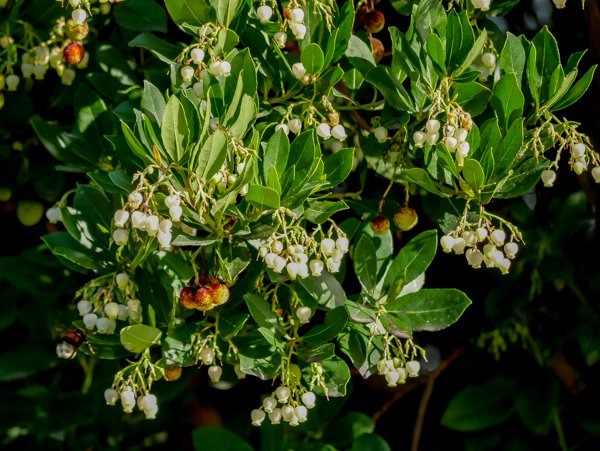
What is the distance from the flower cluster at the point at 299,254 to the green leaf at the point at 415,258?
182 millimetres

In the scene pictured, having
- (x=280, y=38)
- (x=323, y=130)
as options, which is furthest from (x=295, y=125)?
(x=280, y=38)

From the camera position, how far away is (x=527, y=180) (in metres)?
1.70

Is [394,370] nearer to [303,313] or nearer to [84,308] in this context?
[303,313]

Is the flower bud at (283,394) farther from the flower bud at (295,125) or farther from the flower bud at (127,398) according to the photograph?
the flower bud at (295,125)

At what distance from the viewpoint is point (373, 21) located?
1963mm

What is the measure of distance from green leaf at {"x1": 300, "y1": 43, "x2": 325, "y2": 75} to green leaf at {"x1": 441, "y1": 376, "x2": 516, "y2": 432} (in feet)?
4.68

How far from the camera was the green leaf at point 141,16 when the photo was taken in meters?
2.09

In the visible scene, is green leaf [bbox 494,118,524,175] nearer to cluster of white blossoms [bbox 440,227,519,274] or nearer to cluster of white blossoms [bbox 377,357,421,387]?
cluster of white blossoms [bbox 440,227,519,274]

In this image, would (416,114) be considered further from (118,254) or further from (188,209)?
(118,254)

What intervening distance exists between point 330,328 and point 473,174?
0.39 meters

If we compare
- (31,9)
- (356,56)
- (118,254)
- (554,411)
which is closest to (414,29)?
(356,56)

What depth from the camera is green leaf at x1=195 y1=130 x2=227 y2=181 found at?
59.6 inches

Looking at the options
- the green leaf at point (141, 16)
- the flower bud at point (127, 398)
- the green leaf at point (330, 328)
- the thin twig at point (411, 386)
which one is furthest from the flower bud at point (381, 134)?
the thin twig at point (411, 386)

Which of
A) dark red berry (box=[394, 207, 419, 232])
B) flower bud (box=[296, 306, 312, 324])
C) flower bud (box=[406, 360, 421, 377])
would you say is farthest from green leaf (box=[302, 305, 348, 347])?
dark red berry (box=[394, 207, 419, 232])
